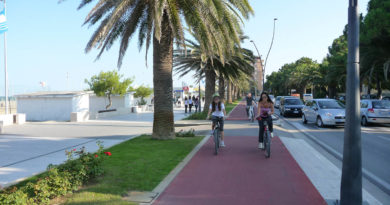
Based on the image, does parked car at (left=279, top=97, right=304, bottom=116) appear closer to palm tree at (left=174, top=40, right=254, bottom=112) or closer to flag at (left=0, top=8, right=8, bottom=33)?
palm tree at (left=174, top=40, right=254, bottom=112)

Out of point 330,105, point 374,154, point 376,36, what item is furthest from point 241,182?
point 376,36

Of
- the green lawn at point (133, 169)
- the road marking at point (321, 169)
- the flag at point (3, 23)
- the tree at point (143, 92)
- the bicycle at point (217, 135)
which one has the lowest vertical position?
the road marking at point (321, 169)

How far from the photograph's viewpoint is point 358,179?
4.16 m

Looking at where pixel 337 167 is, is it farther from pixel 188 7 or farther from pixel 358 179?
pixel 188 7

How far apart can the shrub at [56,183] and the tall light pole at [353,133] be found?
13.8 feet

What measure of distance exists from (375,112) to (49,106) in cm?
2256

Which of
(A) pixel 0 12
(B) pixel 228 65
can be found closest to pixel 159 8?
(A) pixel 0 12

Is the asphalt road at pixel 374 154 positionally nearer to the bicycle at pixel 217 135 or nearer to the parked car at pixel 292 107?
the bicycle at pixel 217 135

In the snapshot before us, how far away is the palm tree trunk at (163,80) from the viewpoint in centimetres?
1070

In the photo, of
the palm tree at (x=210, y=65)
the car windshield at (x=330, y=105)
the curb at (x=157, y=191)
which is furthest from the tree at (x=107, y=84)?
the curb at (x=157, y=191)

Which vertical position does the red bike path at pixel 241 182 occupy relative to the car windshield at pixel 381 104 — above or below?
below

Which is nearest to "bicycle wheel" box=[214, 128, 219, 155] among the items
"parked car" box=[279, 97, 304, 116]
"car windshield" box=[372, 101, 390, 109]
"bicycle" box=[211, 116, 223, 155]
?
"bicycle" box=[211, 116, 223, 155]

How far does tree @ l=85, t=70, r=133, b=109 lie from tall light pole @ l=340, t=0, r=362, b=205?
91.3 feet

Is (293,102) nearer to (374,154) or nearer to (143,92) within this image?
(374,154)
